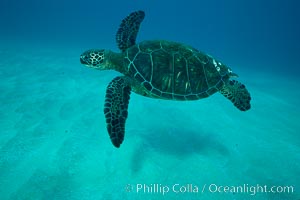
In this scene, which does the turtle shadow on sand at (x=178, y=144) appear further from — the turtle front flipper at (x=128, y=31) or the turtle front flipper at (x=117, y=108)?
the turtle front flipper at (x=128, y=31)

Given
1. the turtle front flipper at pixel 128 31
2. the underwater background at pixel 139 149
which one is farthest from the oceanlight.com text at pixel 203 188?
the turtle front flipper at pixel 128 31

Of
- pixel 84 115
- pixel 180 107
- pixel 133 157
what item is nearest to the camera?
pixel 133 157

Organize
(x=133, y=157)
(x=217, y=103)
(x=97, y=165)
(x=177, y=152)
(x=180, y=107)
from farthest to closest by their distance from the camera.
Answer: (x=217, y=103)
(x=180, y=107)
(x=177, y=152)
(x=133, y=157)
(x=97, y=165)

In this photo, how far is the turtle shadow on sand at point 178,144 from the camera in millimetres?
5109

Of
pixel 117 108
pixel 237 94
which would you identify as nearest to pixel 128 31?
pixel 117 108

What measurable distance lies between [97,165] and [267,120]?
635cm

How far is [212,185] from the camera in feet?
14.3

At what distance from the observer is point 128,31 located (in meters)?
6.04

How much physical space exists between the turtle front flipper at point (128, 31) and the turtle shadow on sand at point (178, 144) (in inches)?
105

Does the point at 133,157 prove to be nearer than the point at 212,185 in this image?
No

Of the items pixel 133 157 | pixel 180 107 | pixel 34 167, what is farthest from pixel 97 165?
pixel 180 107

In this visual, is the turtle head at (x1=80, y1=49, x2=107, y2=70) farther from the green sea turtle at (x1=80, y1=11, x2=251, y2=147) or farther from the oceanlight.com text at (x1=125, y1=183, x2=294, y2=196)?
the oceanlight.com text at (x1=125, y1=183, x2=294, y2=196)

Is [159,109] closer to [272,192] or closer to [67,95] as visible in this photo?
[67,95]

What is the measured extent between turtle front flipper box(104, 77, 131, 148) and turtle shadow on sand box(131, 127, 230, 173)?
1163mm
